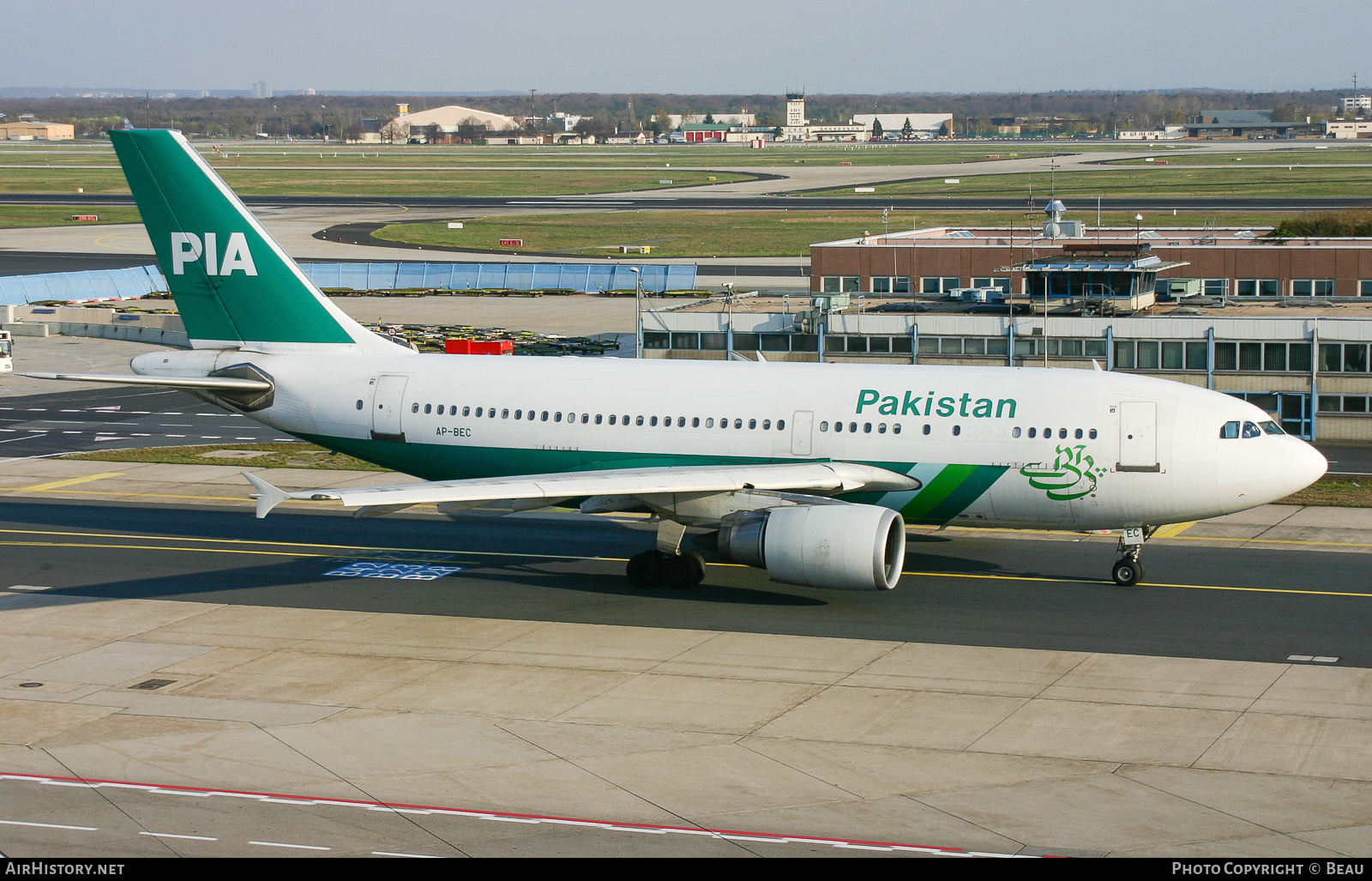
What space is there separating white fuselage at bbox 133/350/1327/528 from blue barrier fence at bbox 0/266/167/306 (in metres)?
65.9

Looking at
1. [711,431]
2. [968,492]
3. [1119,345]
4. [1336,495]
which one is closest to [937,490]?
[968,492]

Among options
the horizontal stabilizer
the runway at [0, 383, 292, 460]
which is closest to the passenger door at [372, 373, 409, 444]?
the horizontal stabilizer

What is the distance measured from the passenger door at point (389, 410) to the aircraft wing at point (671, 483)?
184 inches

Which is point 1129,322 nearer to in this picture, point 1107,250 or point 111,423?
point 1107,250

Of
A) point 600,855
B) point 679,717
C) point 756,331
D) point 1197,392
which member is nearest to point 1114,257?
point 756,331

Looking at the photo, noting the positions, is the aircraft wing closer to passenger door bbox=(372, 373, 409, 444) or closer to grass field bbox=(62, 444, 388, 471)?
passenger door bbox=(372, 373, 409, 444)

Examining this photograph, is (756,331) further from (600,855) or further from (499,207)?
(499,207)

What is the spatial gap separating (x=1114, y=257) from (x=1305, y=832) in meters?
47.2

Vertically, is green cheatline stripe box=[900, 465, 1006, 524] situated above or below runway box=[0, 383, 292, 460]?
above

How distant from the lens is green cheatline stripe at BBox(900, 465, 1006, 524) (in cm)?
3300

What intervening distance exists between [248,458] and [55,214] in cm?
12854

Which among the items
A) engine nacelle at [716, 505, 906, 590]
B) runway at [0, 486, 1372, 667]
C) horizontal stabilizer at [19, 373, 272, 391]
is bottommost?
runway at [0, 486, 1372, 667]

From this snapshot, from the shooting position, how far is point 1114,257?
63.5 metres

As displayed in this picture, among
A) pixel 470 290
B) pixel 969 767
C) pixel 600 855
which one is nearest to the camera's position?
pixel 600 855
